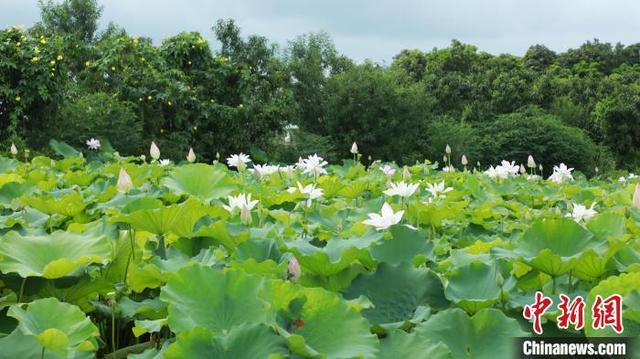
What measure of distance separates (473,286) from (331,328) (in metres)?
0.31

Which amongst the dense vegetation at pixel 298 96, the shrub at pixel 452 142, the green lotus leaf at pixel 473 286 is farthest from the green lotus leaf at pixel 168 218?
the shrub at pixel 452 142

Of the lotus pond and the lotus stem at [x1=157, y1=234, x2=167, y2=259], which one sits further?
the lotus stem at [x1=157, y1=234, x2=167, y2=259]

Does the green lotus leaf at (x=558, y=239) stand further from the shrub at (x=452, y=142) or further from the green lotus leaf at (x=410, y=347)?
the shrub at (x=452, y=142)

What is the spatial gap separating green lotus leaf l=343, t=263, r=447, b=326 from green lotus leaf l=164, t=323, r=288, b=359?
0.28 meters

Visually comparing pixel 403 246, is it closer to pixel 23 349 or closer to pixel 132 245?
pixel 132 245

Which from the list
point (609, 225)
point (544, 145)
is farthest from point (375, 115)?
point (609, 225)

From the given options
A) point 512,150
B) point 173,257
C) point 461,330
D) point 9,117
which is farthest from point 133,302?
point 512,150

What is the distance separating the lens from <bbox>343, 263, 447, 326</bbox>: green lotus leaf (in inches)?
42.8

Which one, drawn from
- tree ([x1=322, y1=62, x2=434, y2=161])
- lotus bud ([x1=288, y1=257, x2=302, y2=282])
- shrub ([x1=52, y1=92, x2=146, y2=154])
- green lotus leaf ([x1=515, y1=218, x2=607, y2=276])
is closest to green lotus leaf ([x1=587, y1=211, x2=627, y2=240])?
green lotus leaf ([x1=515, y1=218, x2=607, y2=276])

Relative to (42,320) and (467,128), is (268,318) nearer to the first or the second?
(42,320)

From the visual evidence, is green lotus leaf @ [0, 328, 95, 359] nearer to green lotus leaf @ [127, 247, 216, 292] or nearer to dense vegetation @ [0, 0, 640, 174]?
green lotus leaf @ [127, 247, 216, 292]

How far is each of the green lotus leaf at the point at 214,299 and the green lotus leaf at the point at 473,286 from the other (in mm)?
318

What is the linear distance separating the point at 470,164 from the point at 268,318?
2290 centimetres

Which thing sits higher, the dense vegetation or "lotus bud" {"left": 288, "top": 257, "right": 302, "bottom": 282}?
"lotus bud" {"left": 288, "top": 257, "right": 302, "bottom": 282}
